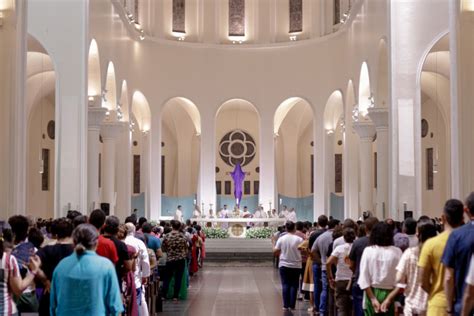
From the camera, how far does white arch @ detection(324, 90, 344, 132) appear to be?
127 feet

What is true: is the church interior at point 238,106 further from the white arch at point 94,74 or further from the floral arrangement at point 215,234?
the floral arrangement at point 215,234

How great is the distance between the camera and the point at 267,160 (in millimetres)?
39250

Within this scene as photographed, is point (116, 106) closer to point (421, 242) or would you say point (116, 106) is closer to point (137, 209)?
point (137, 209)

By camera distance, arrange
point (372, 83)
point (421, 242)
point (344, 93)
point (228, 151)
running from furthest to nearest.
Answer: point (228, 151)
point (344, 93)
point (372, 83)
point (421, 242)

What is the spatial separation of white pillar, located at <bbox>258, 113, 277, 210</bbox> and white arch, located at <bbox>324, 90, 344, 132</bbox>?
98.4 inches

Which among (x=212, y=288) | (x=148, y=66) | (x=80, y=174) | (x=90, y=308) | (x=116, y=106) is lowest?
(x=212, y=288)

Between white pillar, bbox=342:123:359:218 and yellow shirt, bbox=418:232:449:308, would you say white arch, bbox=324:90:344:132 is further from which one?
yellow shirt, bbox=418:232:449:308

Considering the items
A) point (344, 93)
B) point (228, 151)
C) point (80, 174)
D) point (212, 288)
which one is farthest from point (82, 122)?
point (228, 151)

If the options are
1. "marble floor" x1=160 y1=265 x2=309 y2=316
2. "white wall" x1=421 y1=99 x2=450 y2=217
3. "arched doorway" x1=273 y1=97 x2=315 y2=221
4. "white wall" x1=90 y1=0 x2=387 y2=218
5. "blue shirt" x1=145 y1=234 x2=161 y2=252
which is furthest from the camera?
"arched doorway" x1=273 y1=97 x2=315 y2=221

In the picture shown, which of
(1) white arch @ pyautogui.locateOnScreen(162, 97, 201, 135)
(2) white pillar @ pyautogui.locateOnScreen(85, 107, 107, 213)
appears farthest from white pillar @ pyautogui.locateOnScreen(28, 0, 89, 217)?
(1) white arch @ pyautogui.locateOnScreen(162, 97, 201, 135)

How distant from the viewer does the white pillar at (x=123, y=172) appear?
35625 millimetres

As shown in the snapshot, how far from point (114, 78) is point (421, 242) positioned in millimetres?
23388

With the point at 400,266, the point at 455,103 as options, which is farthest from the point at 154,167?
the point at 400,266

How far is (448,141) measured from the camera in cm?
3278
